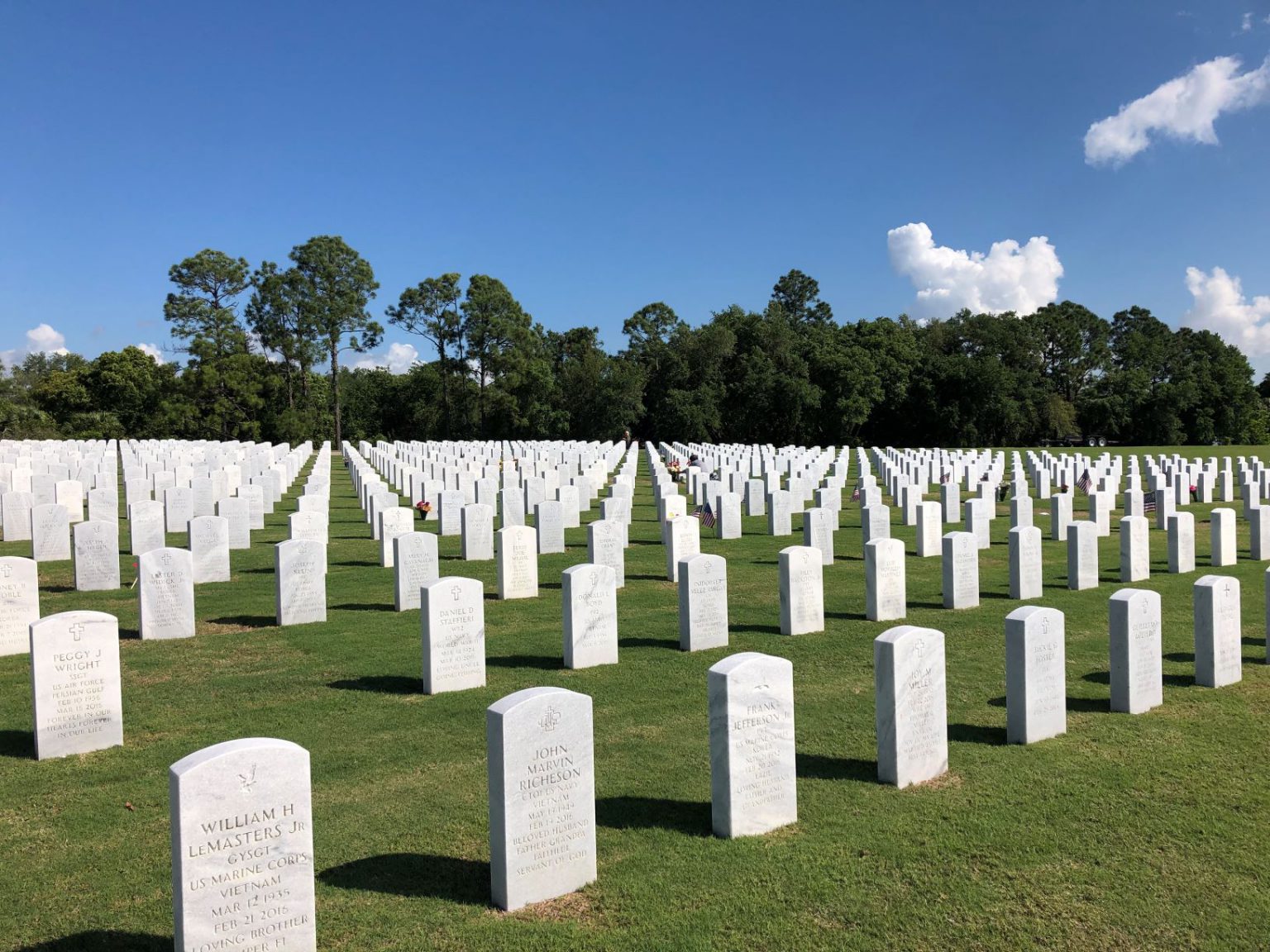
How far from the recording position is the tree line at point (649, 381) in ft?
192

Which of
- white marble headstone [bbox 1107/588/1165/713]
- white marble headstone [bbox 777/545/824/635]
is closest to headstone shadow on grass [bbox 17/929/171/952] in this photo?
white marble headstone [bbox 1107/588/1165/713]

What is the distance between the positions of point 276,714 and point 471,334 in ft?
197

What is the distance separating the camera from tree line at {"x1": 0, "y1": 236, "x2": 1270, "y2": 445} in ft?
192

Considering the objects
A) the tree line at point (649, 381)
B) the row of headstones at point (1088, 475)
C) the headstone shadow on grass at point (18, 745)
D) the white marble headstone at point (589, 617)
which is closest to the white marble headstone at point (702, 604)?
the white marble headstone at point (589, 617)

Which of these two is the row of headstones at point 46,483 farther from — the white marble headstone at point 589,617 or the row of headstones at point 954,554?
the row of headstones at point 954,554

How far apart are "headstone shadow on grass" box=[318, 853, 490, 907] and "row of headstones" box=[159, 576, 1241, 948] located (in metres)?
0.22

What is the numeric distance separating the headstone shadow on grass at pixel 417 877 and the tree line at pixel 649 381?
5593 centimetres

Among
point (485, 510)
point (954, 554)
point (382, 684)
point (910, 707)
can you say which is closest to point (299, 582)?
point (382, 684)

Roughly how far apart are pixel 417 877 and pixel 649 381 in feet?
213

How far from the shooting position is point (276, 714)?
7551 millimetres

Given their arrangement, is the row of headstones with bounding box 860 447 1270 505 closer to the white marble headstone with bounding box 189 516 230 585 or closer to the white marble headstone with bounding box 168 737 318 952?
the white marble headstone with bounding box 189 516 230 585

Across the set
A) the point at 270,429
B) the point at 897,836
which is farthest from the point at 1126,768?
the point at 270,429

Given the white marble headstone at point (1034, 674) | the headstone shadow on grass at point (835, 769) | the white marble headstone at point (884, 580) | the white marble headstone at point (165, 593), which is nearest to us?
the headstone shadow on grass at point (835, 769)

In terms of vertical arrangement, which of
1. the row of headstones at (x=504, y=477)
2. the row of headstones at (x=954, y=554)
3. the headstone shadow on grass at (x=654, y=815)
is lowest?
the headstone shadow on grass at (x=654, y=815)
